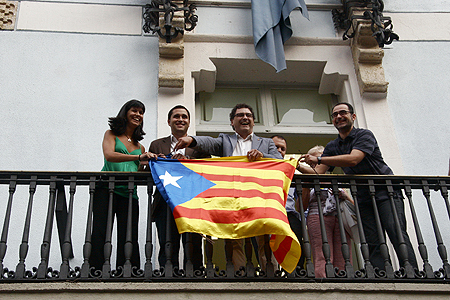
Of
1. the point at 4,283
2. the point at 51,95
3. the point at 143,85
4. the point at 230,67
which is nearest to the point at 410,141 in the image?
the point at 230,67

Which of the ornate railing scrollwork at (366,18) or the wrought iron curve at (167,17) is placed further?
the ornate railing scrollwork at (366,18)

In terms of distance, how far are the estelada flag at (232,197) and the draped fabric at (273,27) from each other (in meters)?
2.50

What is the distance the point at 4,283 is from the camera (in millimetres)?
4770

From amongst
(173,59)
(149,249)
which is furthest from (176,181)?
(173,59)

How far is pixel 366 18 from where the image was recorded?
25.6 feet

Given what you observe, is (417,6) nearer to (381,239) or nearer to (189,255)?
(381,239)

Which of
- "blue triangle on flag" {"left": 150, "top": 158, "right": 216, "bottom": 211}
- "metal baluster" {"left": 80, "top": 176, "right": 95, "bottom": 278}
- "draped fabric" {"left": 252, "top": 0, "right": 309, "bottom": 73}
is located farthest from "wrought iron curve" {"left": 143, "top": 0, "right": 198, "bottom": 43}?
"metal baluster" {"left": 80, "top": 176, "right": 95, "bottom": 278}

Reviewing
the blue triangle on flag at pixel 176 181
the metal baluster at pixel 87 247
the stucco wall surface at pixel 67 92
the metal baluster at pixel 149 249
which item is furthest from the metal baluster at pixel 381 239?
the stucco wall surface at pixel 67 92

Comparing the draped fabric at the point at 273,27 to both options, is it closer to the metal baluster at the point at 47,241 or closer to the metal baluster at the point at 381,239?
the metal baluster at the point at 381,239

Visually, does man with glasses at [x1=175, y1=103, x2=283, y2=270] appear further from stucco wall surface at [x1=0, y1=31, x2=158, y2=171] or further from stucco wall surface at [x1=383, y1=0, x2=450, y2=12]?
stucco wall surface at [x1=383, y1=0, x2=450, y2=12]

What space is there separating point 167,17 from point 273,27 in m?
1.29

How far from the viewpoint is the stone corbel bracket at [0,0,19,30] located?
7.89 metres

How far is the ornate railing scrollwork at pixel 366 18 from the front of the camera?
7.66m

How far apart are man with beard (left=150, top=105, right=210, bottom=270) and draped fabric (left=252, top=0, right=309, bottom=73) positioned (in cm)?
219
